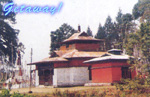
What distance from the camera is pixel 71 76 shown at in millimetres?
36312

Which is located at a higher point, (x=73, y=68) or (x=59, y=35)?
(x=59, y=35)

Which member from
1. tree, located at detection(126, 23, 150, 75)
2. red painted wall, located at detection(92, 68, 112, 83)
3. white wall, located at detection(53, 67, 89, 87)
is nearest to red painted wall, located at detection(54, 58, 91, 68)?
white wall, located at detection(53, 67, 89, 87)

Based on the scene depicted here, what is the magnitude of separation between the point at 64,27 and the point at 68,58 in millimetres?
29242

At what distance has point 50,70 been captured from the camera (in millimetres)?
37188

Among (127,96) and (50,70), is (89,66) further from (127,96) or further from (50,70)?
(127,96)

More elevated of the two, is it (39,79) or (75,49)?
(75,49)

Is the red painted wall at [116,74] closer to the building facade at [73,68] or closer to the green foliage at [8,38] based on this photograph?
the building facade at [73,68]

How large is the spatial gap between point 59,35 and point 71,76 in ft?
93.0

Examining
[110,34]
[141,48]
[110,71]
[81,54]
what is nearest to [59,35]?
[110,34]

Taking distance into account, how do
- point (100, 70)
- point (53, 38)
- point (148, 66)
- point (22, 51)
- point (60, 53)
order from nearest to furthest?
point (148, 66), point (100, 70), point (60, 53), point (22, 51), point (53, 38)

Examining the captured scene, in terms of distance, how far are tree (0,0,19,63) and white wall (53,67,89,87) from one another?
13.8 meters

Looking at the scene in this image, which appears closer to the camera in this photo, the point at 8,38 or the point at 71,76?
the point at 71,76

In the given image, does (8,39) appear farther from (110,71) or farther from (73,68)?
(110,71)

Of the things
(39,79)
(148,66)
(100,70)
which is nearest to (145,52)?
(148,66)
